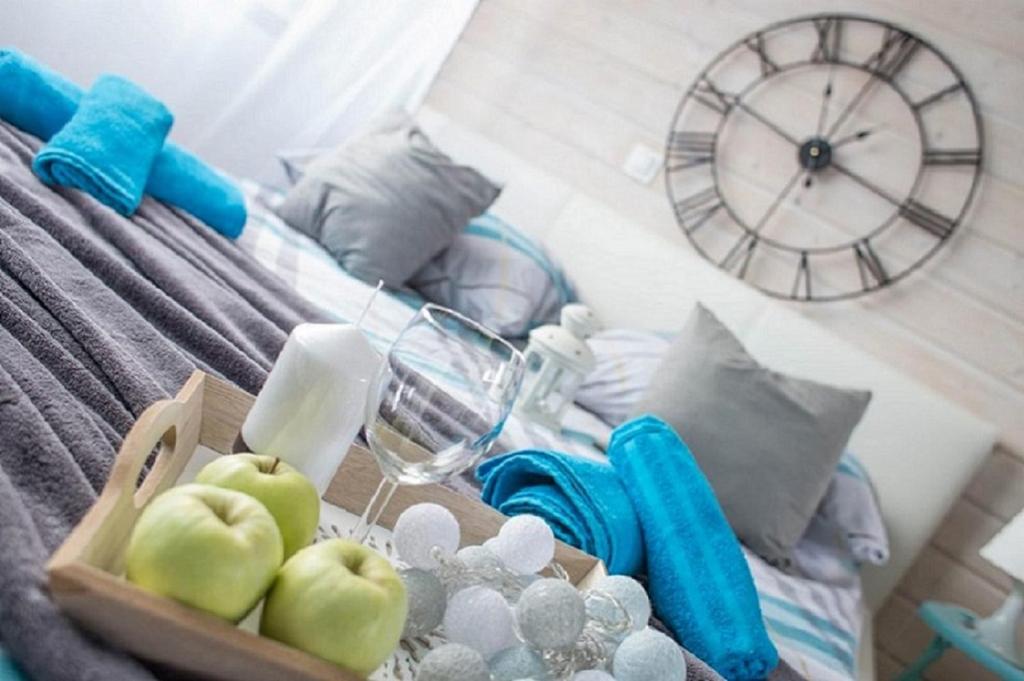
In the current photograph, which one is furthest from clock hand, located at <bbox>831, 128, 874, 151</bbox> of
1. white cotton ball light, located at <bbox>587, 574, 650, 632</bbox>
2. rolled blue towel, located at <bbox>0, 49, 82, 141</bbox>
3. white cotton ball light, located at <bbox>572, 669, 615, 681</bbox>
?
white cotton ball light, located at <bbox>572, 669, 615, 681</bbox>

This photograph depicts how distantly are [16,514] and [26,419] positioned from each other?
0.49 ft

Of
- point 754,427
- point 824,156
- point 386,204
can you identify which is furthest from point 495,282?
point 824,156

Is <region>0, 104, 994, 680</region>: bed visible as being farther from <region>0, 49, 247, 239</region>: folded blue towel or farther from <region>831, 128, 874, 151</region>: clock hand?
<region>831, 128, 874, 151</region>: clock hand

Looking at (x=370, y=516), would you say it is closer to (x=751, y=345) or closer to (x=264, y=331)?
(x=264, y=331)

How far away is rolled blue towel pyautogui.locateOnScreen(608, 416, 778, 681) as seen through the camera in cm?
102

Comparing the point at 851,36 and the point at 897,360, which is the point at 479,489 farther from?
the point at 851,36

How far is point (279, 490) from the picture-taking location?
59cm

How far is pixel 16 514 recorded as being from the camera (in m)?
0.58

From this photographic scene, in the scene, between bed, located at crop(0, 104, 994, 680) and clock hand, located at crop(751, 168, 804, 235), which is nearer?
bed, located at crop(0, 104, 994, 680)

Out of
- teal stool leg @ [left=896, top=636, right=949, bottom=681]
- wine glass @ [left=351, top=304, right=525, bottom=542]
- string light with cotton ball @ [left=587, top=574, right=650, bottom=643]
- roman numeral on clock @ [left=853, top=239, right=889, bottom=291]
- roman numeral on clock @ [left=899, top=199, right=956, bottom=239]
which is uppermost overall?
roman numeral on clock @ [left=899, top=199, right=956, bottom=239]

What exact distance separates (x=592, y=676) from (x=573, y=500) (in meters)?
0.44

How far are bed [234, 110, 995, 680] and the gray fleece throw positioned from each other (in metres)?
0.38

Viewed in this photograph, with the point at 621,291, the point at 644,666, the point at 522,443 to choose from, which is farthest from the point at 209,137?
the point at 644,666

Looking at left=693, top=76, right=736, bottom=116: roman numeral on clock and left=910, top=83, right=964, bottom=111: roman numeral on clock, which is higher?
left=910, top=83, right=964, bottom=111: roman numeral on clock
